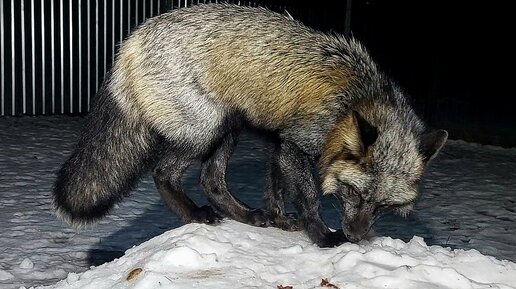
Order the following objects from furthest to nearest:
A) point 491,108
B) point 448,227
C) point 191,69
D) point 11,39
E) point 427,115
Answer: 1. point 491,108
2. point 427,115
3. point 11,39
4. point 448,227
5. point 191,69

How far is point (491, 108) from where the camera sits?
13031mm

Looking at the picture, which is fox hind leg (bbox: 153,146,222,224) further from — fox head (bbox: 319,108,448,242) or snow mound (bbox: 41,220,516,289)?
fox head (bbox: 319,108,448,242)

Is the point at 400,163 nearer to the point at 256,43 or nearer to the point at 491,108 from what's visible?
the point at 256,43

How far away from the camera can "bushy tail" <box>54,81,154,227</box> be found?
13.1 feet

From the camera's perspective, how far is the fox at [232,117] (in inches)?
148

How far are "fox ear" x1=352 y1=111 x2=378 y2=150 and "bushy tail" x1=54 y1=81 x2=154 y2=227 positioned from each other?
4.33ft

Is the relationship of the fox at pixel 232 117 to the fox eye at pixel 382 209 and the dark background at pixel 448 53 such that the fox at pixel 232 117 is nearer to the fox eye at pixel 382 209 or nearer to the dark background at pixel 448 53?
the fox eye at pixel 382 209

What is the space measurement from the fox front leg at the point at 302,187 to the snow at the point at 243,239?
128mm

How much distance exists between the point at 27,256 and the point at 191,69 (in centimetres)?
177

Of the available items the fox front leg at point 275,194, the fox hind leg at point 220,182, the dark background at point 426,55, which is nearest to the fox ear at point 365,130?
A: the fox front leg at point 275,194

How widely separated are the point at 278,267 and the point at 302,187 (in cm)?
→ 85

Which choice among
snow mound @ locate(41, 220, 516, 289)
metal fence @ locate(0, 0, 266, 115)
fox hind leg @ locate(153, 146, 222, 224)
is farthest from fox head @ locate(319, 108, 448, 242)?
metal fence @ locate(0, 0, 266, 115)

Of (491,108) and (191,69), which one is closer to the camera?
(191,69)

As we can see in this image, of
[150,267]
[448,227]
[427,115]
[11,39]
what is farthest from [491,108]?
[150,267]
